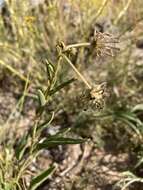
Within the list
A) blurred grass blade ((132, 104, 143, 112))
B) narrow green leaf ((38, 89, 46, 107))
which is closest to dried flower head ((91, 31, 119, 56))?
narrow green leaf ((38, 89, 46, 107))

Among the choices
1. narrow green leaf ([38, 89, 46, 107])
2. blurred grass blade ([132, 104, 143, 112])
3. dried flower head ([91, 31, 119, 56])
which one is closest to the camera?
dried flower head ([91, 31, 119, 56])

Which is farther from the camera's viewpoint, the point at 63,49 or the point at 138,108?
the point at 138,108

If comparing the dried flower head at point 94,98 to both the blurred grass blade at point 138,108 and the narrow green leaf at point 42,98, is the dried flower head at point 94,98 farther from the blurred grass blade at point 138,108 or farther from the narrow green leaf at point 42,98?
the blurred grass blade at point 138,108

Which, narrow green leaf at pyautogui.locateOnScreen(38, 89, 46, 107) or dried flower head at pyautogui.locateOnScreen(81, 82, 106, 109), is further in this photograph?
narrow green leaf at pyautogui.locateOnScreen(38, 89, 46, 107)

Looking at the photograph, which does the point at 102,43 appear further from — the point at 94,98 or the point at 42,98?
the point at 42,98

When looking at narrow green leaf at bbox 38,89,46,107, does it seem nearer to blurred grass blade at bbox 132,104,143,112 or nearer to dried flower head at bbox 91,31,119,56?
dried flower head at bbox 91,31,119,56

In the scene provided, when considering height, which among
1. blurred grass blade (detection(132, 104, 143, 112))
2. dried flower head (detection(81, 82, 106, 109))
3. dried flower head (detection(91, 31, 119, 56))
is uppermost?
blurred grass blade (detection(132, 104, 143, 112))

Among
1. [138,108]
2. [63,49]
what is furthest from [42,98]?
[138,108]

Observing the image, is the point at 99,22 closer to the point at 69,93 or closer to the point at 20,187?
the point at 69,93

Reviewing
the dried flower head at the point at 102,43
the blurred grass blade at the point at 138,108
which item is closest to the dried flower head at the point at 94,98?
the dried flower head at the point at 102,43
